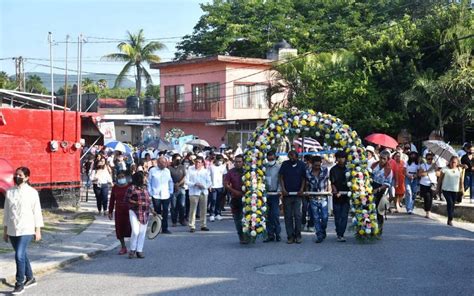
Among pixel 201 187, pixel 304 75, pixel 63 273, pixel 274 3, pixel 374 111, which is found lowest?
pixel 63 273

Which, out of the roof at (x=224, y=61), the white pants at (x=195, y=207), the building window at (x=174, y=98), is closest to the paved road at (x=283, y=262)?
the white pants at (x=195, y=207)

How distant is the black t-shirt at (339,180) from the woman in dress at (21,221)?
6.02 m

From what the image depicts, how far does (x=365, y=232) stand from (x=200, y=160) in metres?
5.20

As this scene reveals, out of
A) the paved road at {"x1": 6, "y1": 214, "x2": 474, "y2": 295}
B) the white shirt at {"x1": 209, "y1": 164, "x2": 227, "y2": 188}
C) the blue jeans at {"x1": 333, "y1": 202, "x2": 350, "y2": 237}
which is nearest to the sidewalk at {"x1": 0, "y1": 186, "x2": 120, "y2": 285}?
the paved road at {"x1": 6, "y1": 214, "x2": 474, "y2": 295}

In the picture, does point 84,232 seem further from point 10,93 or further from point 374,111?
point 374,111

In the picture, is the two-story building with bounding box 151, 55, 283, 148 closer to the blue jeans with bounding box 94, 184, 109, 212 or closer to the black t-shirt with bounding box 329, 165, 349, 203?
the blue jeans with bounding box 94, 184, 109, 212

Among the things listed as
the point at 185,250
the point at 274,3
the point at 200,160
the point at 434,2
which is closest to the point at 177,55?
the point at 274,3

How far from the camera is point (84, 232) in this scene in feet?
49.6

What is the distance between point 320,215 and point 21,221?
5967 mm

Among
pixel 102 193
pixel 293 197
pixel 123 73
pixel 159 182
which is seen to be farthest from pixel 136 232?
pixel 123 73

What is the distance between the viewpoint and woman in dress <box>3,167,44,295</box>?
9.20 meters

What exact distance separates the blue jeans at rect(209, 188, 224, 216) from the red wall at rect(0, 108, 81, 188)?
5233mm

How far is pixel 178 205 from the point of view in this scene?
1622 cm

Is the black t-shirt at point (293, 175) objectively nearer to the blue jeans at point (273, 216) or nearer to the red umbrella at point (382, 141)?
the blue jeans at point (273, 216)
